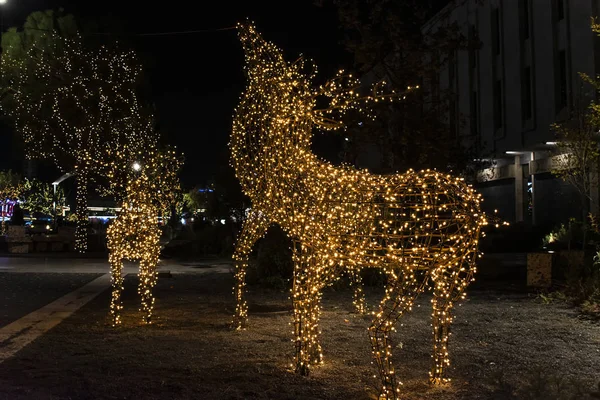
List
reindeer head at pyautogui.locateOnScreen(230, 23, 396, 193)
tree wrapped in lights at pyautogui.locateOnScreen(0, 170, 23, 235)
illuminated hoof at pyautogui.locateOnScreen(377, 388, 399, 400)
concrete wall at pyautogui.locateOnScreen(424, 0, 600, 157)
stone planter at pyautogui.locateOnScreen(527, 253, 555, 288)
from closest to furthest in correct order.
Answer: illuminated hoof at pyautogui.locateOnScreen(377, 388, 399, 400) < reindeer head at pyautogui.locateOnScreen(230, 23, 396, 193) < stone planter at pyautogui.locateOnScreen(527, 253, 555, 288) < concrete wall at pyautogui.locateOnScreen(424, 0, 600, 157) < tree wrapped in lights at pyautogui.locateOnScreen(0, 170, 23, 235)

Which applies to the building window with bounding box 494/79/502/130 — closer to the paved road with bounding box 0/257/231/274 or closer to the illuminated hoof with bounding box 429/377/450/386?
the paved road with bounding box 0/257/231/274

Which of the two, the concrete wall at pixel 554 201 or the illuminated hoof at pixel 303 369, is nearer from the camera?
the illuminated hoof at pixel 303 369

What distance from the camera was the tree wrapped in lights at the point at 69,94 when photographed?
25.6 meters

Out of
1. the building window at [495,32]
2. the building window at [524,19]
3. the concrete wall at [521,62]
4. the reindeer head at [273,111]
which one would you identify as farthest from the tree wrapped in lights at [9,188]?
the reindeer head at [273,111]

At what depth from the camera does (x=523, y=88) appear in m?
25.9

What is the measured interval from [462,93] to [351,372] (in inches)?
1045

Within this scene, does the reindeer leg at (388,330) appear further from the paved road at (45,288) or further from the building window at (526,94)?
the building window at (526,94)

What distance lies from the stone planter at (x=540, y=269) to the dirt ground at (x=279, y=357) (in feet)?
6.88

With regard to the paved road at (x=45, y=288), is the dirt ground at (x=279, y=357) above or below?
below

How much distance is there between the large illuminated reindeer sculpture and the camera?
5.55 metres

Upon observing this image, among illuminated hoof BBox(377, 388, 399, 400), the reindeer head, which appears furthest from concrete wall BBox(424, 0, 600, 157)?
illuminated hoof BBox(377, 388, 399, 400)

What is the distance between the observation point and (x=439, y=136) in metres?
17.3

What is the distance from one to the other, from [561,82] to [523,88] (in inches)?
101

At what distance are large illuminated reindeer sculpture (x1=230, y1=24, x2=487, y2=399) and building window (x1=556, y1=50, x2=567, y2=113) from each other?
18.5m
